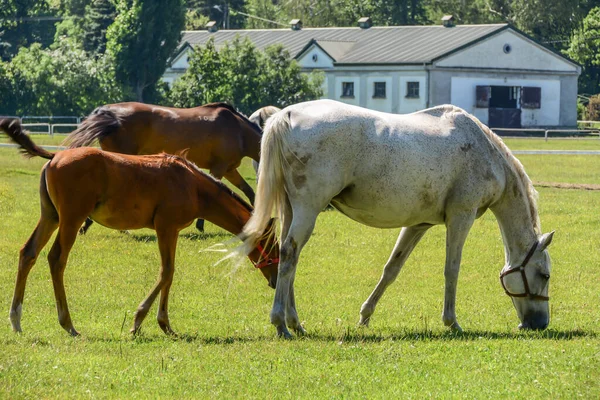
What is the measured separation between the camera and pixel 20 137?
30.3 ft

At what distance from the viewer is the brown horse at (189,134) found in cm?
1608

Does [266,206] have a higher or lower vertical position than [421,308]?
higher

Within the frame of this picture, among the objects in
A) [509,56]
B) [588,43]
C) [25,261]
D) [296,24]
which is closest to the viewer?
[25,261]

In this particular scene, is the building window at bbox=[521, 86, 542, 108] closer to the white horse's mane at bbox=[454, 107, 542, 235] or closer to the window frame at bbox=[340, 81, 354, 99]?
the window frame at bbox=[340, 81, 354, 99]

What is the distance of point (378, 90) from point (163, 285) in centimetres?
5738

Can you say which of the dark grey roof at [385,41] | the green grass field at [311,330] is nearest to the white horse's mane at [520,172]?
the green grass field at [311,330]

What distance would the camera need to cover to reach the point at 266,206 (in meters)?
9.19

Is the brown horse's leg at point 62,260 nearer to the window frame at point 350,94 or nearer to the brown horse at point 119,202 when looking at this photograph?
the brown horse at point 119,202

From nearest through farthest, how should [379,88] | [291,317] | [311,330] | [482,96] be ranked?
[291,317] → [311,330] → [482,96] → [379,88]

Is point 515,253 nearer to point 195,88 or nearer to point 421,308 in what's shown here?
point 421,308

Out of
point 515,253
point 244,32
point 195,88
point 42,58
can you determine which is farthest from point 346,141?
point 244,32

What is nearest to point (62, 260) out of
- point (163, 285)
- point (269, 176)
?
point (163, 285)

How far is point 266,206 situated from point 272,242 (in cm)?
73

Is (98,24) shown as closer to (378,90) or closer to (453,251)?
(378,90)
